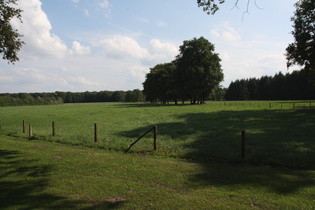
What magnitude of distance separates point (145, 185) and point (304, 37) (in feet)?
107

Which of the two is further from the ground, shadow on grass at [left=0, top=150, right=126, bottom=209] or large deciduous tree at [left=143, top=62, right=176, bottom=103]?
large deciduous tree at [left=143, top=62, right=176, bottom=103]

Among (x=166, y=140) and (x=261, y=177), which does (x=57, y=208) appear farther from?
(x=166, y=140)

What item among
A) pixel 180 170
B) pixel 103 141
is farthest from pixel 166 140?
pixel 180 170

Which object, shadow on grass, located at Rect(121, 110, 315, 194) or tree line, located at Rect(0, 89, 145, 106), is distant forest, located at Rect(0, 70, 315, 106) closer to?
tree line, located at Rect(0, 89, 145, 106)

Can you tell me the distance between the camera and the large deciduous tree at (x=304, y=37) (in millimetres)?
29672

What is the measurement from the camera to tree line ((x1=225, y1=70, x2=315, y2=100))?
102 meters

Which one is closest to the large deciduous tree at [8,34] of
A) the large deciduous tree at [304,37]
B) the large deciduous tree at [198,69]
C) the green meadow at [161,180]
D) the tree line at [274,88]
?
the green meadow at [161,180]

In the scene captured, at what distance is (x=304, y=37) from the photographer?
1166 inches

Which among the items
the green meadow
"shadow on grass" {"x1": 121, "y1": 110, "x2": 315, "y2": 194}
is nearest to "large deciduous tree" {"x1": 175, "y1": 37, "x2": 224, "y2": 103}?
"shadow on grass" {"x1": 121, "y1": 110, "x2": 315, "y2": 194}

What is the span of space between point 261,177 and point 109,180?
4.80 metres

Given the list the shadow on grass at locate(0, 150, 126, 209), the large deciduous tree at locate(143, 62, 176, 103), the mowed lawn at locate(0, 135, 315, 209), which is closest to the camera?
the shadow on grass at locate(0, 150, 126, 209)

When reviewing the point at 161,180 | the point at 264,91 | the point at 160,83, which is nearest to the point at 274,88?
the point at 264,91

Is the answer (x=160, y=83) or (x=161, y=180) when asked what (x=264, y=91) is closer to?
(x=160, y=83)

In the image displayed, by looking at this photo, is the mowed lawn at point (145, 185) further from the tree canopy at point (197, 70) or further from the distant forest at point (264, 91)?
the distant forest at point (264, 91)
